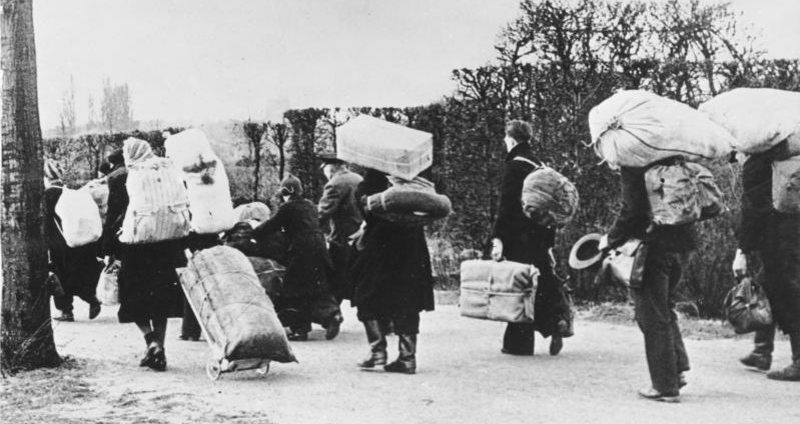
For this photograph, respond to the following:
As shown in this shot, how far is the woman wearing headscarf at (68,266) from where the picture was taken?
11.2 metres

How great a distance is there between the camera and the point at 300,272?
9734mm

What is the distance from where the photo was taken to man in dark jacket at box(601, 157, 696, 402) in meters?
6.59

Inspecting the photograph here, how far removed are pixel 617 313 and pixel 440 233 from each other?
363 centimetres

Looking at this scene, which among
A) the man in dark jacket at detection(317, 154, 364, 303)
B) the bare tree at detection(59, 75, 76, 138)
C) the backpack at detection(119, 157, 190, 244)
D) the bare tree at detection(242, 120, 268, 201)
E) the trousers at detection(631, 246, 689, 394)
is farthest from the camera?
the bare tree at detection(242, 120, 268, 201)

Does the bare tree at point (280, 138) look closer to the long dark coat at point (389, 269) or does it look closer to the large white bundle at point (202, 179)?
the large white bundle at point (202, 179)

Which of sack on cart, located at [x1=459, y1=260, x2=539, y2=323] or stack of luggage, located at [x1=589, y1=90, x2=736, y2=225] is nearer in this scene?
stack of luggage, located at [x1=589, y1=90, x2=736, y2=225]

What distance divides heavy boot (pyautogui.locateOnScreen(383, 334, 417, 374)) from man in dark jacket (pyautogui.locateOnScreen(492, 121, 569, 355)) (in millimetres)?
1177

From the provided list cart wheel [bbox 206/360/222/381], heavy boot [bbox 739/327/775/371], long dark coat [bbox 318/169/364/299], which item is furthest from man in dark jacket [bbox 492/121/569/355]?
cart wheel [bbox 206/360/222/381]

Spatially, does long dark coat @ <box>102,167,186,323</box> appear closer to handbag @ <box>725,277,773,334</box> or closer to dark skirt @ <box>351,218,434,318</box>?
dark skirt @ <box>351,218,434,318</box>

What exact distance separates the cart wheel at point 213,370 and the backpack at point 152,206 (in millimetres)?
1180

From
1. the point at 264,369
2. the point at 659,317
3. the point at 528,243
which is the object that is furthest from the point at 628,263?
the point at 264,369

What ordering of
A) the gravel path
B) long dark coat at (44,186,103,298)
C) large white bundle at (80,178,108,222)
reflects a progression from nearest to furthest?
the gravel path < long dark coat at (44,186,103,298) < large white bundle at (80,178,108,222)

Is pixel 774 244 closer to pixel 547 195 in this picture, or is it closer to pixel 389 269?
pixel 547 195

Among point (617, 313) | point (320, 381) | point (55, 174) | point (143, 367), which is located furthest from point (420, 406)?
point (55, 174)
